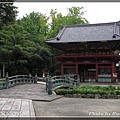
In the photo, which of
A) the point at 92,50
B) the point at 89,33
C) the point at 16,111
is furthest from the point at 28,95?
the point at 89,33

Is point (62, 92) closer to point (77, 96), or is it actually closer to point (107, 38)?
point (77, 96)

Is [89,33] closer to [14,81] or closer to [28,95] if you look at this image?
[14,81]

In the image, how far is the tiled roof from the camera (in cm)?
2673

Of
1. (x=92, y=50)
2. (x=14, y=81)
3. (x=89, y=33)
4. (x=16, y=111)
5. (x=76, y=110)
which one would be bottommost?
(x=76, y=110)

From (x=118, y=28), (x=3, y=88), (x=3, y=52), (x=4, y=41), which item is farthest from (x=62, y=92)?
(x=118, y=28)

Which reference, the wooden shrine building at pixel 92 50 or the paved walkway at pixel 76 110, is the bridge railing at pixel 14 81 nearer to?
the paved walkway at pixel 76 110

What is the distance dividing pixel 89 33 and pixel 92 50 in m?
3.19

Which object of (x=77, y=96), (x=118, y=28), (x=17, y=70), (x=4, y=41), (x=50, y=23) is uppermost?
(x=50, y=23)

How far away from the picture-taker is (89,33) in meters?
29.3

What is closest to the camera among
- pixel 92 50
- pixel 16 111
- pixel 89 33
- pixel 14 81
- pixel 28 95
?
pixel 16 111

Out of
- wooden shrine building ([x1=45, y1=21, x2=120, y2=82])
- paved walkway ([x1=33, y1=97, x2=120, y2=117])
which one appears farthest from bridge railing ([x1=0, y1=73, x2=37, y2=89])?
wooden shrine building ([x1=45, y1=21, x2=120, y2=82])

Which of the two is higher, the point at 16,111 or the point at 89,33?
the point at 89,33

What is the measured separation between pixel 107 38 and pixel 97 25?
19.8 ft

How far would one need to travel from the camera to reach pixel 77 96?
1294cm
